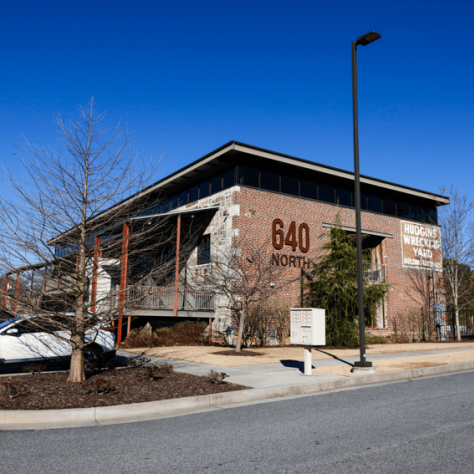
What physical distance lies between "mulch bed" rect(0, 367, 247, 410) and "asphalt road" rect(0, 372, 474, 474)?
1.03 meters

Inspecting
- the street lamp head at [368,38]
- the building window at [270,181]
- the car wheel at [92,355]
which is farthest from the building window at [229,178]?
the car wheel at [92,355]

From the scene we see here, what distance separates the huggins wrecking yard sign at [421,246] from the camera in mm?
28906

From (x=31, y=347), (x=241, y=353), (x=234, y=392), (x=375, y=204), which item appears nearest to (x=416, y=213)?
(x=375, y=204)

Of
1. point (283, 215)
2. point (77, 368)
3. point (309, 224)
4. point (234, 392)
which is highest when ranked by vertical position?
point (283, 215)

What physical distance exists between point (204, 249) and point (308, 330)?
518 inches

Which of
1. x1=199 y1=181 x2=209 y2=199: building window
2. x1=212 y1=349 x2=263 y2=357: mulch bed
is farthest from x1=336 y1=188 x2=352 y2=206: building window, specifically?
x1=212 y1=349 x2=263 y2=357: mulch bed

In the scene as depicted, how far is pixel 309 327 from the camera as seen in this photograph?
1091 cm

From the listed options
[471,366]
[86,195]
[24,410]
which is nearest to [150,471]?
[24,410]

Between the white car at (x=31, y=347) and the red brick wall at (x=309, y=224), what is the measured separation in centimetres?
1056

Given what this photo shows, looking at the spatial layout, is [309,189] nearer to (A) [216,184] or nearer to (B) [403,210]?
(A) [216,184]

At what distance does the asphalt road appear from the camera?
458 cm

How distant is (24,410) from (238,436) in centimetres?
337

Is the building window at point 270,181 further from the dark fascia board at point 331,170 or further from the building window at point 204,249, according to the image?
the building window at point 204,249

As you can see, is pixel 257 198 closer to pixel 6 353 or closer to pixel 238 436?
pixel 6 353
